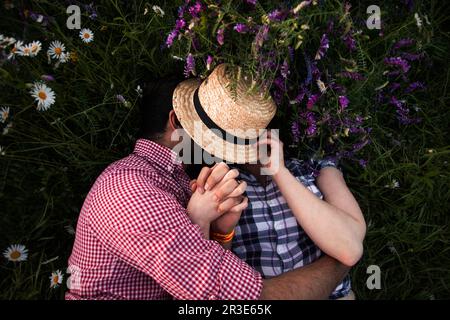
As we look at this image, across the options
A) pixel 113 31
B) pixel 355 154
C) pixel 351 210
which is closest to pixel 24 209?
pixel 113 31

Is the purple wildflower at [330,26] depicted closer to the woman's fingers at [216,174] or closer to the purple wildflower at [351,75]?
the purple wildflower at [351,75]

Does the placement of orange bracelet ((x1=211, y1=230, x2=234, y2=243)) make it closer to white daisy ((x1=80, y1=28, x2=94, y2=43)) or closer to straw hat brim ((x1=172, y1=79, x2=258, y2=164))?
straw hat brim ((x1=172, y1=79, x2=258, y2=164))

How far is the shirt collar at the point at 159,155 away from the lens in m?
1.93

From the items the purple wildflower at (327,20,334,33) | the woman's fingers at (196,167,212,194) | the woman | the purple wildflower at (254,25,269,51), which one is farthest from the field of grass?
the woman's fingers at (196,167,212,194)

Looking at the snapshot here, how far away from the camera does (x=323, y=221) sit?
6.21ft

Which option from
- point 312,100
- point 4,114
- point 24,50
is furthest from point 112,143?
point 312,100

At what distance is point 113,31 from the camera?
2.48m

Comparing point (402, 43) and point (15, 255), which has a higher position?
point (402, 43)

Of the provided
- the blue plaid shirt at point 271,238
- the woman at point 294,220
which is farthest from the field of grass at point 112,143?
the blue plaid shirt at point 271,238

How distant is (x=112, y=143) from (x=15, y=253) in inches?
30.8

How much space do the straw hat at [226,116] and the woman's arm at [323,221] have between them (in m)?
0.15

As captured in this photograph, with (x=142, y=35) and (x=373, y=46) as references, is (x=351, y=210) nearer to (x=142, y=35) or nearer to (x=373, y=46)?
(x=373, y=46)

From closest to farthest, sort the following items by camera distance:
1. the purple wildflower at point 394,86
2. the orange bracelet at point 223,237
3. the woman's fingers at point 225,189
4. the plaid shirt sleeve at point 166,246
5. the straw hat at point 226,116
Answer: the plaid shirt sleeve at point 166,246 → the woman's fingers at point 225,189 → the straw hat at point 226,116 → the orange bracelet at point 223,237 → the purple wildflower at point 394,86

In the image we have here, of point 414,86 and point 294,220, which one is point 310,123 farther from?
point 414,86
